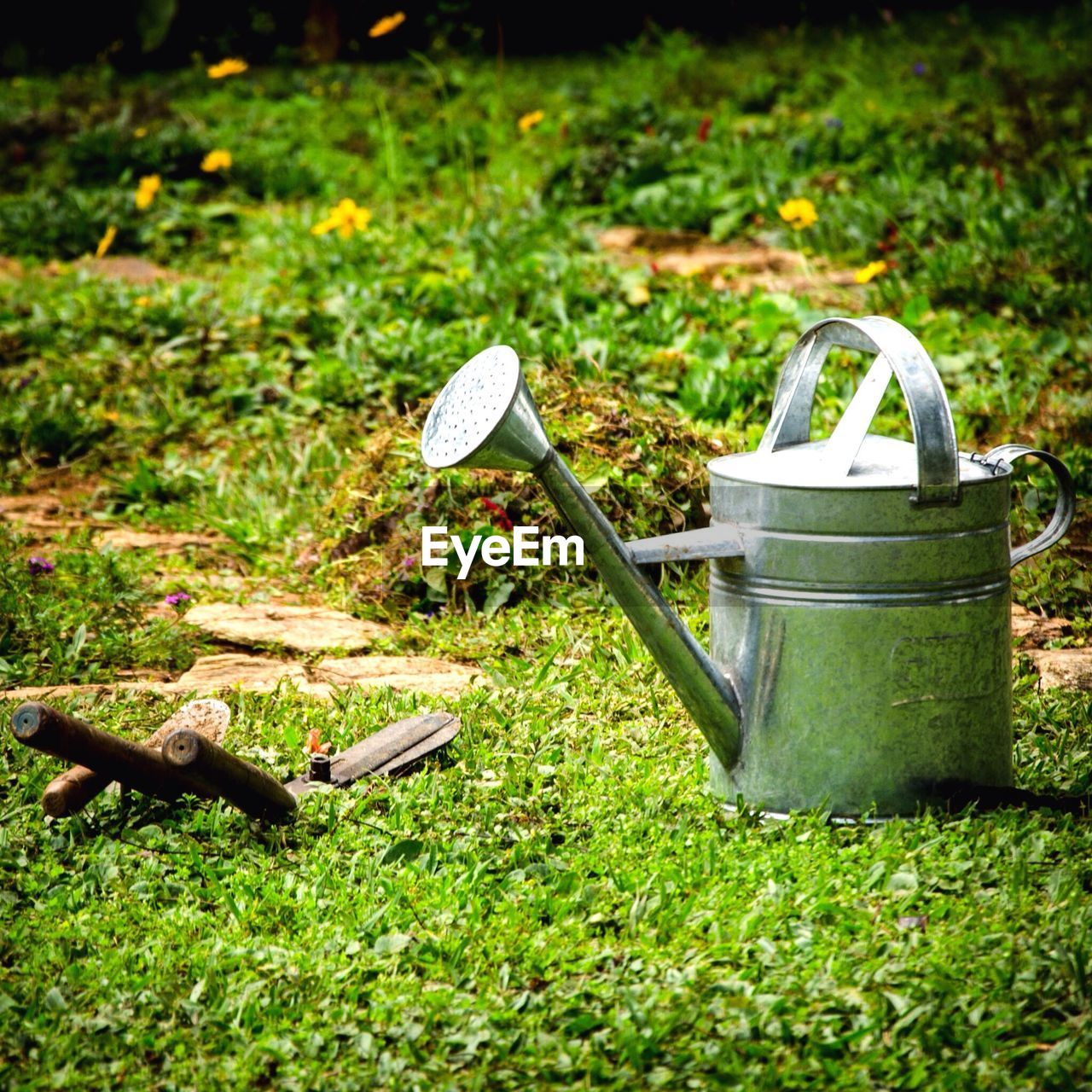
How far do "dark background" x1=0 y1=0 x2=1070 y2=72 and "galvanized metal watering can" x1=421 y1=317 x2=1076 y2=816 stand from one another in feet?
29.2

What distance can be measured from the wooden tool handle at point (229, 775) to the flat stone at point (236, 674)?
66 centimetres

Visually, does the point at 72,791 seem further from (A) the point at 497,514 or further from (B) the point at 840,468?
(A) the point at 497,514

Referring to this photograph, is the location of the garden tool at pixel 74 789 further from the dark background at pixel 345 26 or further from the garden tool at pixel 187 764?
the dark background at pixel 345 26

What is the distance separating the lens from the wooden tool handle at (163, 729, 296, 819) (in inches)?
82.5

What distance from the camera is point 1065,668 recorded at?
9.61ft

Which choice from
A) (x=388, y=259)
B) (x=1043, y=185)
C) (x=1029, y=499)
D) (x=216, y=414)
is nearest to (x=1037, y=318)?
(x=1043, y=185)

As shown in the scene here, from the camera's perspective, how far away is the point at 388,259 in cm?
577

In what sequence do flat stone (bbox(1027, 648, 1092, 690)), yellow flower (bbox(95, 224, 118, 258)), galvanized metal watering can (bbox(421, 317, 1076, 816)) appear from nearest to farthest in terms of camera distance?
galvanized metal watering can (bbox(421, 317, 1076, 816)) < flat stone (bbox(1027, 648, 1092, 690)) < yellow flower (bbox(95, 224, 118, 258))

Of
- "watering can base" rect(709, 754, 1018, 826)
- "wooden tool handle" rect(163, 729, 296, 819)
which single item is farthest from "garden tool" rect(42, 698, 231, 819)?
"watering can base" rect(709, 754, 1018, 826)

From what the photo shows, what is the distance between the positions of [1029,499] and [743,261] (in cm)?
256

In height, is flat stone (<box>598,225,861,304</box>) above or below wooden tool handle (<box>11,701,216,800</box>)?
below

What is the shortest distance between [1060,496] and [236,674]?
180 cm

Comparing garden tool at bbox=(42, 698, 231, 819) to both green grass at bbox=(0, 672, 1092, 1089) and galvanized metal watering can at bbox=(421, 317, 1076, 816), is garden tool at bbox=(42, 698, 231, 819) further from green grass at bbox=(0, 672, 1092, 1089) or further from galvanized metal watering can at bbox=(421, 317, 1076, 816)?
galvanized metal watering can at bbox=(421, 317, 1076, 816)
